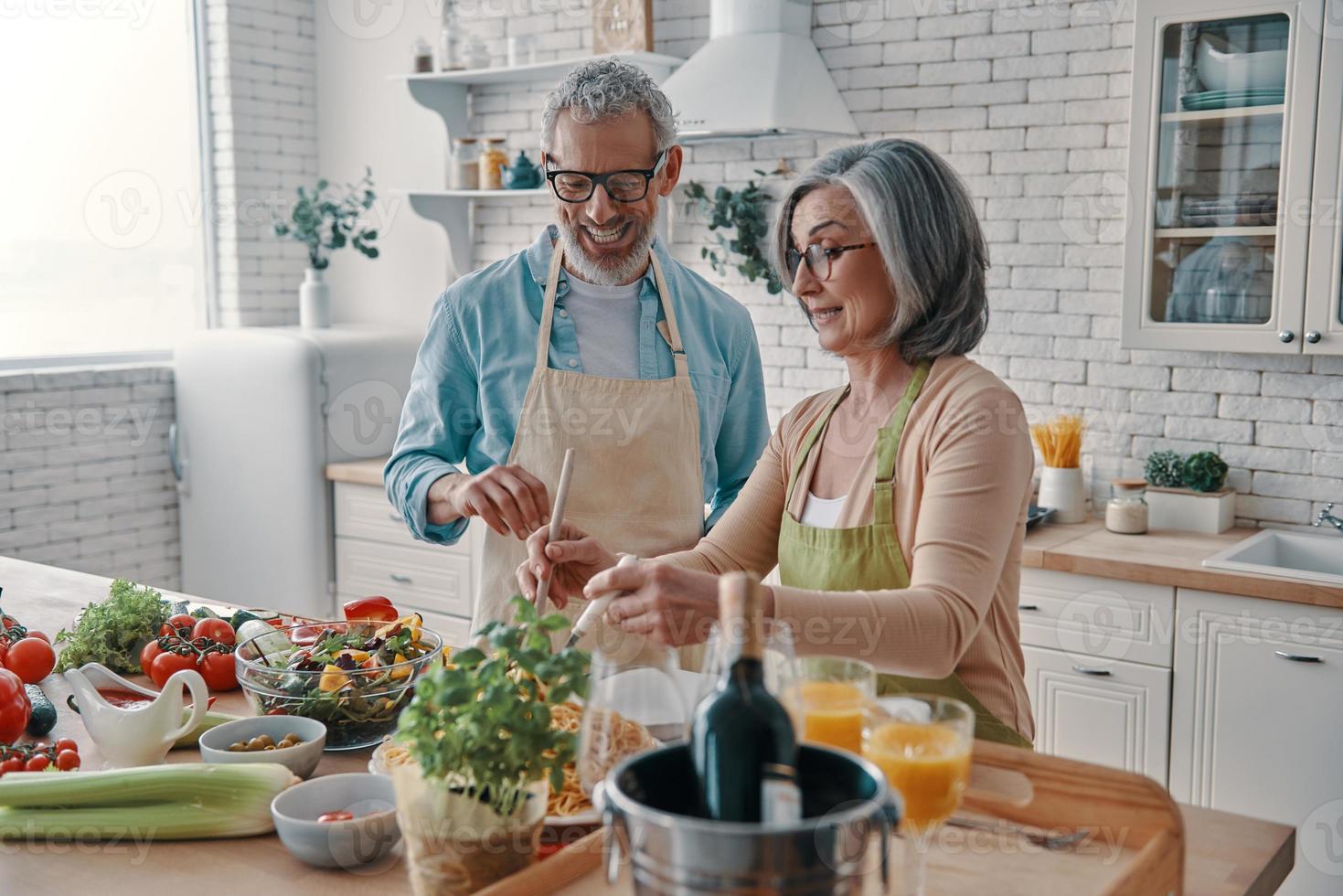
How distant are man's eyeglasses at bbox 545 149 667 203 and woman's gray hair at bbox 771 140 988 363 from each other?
0.46 metres

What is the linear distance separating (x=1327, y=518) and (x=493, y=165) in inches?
116

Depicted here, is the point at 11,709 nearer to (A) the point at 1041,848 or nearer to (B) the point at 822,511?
(B) the point at 822,511

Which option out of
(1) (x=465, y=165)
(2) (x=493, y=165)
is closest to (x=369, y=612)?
(2) (x=493, y=165)

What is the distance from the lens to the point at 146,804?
145 centimetres

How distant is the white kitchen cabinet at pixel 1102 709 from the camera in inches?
122

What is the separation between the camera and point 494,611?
2.43m

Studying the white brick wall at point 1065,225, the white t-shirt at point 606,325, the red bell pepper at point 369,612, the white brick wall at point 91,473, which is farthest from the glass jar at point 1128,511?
the white brick wall at point 91,473

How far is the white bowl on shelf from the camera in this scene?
3082 millimetres

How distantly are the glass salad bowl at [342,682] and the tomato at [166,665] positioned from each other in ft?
0.87

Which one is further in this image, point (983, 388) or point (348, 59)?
point (348, 59)

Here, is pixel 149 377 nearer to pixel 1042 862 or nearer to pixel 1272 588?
pixel 1272 588

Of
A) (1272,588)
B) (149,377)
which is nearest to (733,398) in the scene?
(1272,588)

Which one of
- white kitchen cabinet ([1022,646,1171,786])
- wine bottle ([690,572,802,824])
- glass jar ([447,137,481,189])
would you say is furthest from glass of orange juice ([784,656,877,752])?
glass jar ([447,137,481,189])

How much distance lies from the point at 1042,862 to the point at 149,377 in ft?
14.4
